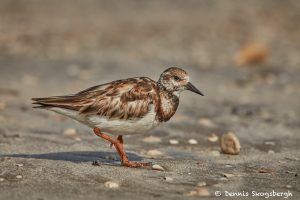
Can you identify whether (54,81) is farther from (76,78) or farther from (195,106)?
(195,106)

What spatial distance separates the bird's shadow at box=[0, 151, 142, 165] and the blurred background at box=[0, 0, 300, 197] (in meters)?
0.25

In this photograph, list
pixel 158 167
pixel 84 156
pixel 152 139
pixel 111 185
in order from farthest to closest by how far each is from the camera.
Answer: pixel 152 139
pixel 84 156
pixel 158 167
pixel 111 185

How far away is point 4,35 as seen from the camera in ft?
51.0

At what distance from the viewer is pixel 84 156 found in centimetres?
673

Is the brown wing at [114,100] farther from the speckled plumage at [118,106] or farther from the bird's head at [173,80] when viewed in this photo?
the bird's head at [173,80]

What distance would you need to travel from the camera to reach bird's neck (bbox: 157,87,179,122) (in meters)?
6.39

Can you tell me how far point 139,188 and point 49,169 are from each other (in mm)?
919

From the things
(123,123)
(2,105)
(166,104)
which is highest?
(2,105)

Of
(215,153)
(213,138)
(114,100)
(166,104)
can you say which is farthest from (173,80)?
(213,138)

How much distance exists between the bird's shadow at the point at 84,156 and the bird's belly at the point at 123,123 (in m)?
0.40

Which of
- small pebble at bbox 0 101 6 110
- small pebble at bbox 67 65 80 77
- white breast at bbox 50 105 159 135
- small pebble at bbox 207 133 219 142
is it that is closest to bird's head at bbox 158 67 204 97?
white breast at bbox 50 105 159 135

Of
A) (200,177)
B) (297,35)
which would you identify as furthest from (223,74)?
(200,177)

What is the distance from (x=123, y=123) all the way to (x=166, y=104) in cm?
50

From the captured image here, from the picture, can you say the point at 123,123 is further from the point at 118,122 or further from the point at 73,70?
the point at 73,70
